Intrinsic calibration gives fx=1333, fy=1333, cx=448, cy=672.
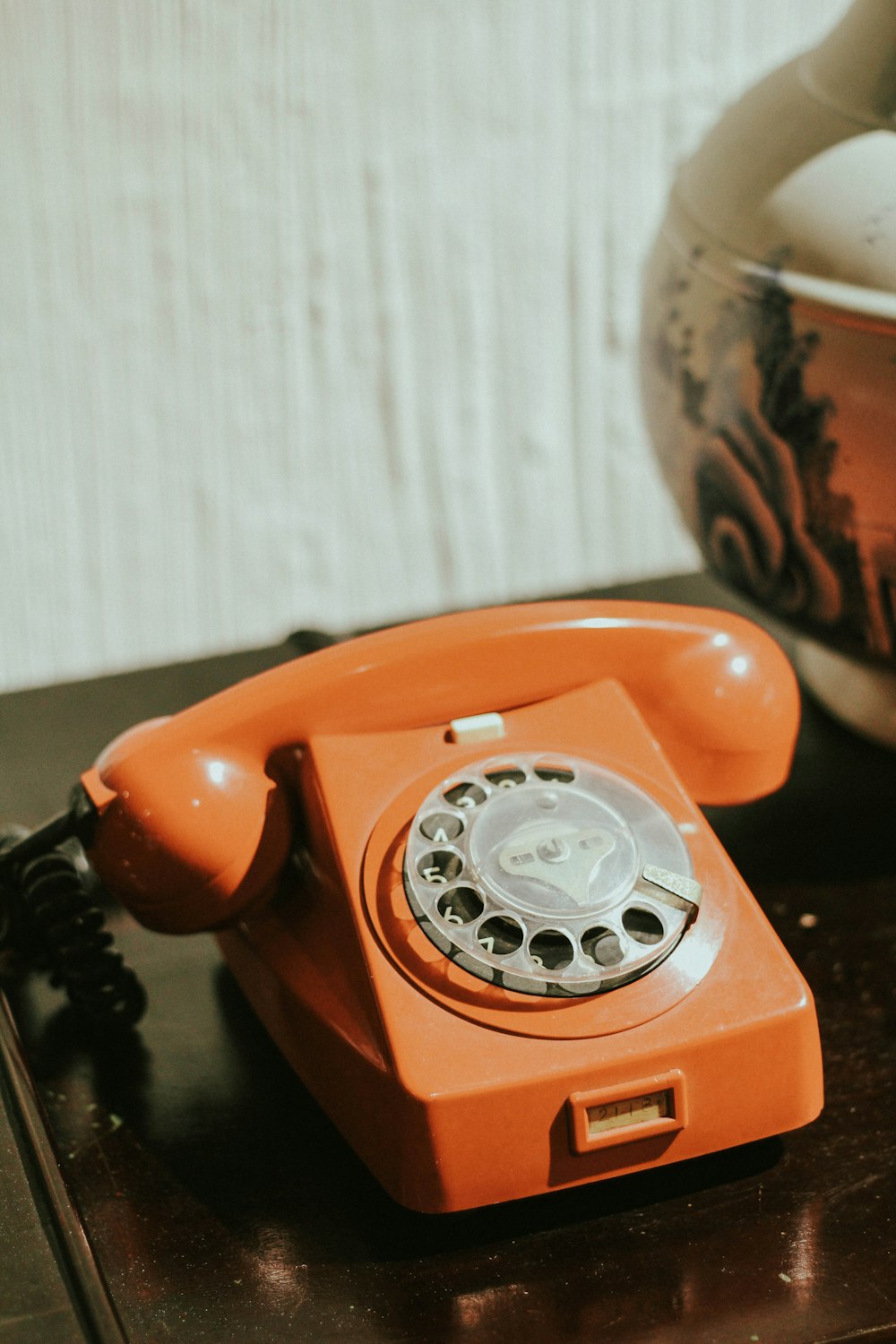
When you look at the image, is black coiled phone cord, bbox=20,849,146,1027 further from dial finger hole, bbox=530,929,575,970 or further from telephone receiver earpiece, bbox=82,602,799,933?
dial finger hole, bbox=530,929,575,970

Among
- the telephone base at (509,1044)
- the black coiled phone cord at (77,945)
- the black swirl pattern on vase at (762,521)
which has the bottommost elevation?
the black coiled phone cord at (77,945)

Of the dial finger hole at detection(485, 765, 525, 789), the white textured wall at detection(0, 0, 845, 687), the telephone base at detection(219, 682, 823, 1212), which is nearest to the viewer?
the telephone base at detection(219, 682, 823, 1212)

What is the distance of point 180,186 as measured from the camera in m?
0.94

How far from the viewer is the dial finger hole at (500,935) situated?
497 mm

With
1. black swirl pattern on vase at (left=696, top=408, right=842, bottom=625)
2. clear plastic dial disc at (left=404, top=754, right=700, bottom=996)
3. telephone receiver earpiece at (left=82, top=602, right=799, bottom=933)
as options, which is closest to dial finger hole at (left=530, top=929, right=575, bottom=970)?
clear plastic dial disc at (left=404, top=754, right=700, bottom=996)

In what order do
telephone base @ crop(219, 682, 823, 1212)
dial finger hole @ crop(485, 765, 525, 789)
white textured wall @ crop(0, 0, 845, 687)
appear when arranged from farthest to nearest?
white textured wall @ crop(0, 0, 845, 687) < dial finger hole @ crop(485, 765, 525, 789) < telephone base @ crop(219, 682, 823, 1212)

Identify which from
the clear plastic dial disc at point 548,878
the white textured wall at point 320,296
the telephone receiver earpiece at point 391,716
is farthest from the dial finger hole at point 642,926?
the white textured wall at point 320,296

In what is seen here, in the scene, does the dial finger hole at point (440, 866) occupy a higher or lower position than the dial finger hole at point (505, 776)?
lower

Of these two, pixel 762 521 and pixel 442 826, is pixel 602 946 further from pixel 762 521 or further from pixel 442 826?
pixel 762 521

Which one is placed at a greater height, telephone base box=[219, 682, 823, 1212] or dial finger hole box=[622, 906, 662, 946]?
dial finger hole box=[622, 906, 662, 946]

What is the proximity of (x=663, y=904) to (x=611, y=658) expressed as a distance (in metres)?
0.14

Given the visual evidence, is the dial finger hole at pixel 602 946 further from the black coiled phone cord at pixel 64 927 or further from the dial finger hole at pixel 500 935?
the black coiled phone cord at pixel 64 927

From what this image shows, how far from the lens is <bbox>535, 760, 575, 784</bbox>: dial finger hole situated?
0.57 metres

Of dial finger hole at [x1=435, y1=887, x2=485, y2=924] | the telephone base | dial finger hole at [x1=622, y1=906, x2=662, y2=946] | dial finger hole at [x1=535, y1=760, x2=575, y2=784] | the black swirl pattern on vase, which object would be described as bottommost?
the telephone base
